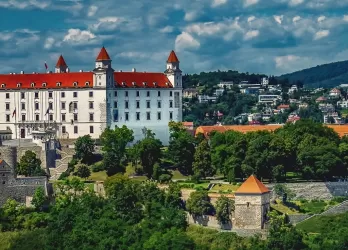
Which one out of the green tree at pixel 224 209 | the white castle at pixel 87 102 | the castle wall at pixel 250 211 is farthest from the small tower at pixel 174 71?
the castle wall at pixel 250 211

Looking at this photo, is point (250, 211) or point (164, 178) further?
point (164, 178)

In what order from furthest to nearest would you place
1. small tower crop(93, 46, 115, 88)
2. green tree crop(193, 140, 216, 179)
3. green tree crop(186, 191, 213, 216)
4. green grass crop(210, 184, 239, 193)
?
small tower crop(93, 46, 115, 88) → green tree crop(193, 140, 216, 179) → green grass crop(210, 184, 239, 193) → green tree crop(186, 191, 213, 216)

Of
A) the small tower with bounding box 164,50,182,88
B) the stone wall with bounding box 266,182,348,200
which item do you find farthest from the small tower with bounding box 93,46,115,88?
the stone wall with bounding box 266,182,348,200

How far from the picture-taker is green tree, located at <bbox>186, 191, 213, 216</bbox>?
182ft

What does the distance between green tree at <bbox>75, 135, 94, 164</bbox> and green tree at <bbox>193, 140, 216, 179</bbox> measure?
8.15 m

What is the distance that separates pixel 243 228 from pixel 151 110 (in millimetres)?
22976

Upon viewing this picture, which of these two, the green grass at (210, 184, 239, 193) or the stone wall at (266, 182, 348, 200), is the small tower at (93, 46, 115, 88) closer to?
the green grass at (210, 184, 239, 193)

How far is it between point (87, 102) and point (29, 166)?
10.7 metres

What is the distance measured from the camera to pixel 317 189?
60.1 m

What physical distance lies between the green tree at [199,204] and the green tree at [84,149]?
14.0m

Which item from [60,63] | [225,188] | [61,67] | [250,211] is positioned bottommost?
[250,211]

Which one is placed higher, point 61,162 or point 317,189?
point 61,162

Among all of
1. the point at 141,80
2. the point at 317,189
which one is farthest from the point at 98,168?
the point at 317,189

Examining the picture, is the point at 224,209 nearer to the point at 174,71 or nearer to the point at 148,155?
the point at 148,155
